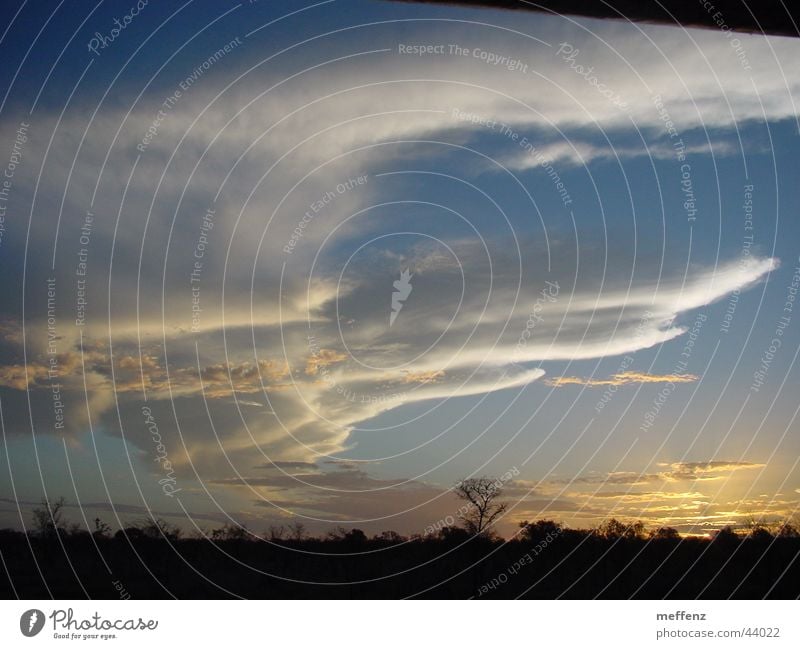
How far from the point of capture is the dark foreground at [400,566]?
20250 mm

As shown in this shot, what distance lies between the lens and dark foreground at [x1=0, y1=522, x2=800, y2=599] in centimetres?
2025

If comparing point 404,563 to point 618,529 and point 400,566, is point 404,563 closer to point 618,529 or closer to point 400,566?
point 400,566

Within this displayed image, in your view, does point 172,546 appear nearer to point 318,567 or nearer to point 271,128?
point 318,567

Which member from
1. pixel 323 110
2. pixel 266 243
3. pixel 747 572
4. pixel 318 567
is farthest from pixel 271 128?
pixel 747 572

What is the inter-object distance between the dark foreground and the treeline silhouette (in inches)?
1.7

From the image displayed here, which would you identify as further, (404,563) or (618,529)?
(618,529)

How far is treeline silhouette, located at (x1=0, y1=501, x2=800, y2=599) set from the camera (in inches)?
797

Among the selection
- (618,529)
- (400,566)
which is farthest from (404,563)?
(618,529)

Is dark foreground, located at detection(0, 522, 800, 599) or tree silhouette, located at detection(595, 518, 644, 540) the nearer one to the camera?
dark foreground, located at detection(0, 522, 800, 599)

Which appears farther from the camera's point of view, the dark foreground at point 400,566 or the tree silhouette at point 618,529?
the tree silhouette at point 618,529

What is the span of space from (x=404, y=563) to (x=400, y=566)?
0.14 meters

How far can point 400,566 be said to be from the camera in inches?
982

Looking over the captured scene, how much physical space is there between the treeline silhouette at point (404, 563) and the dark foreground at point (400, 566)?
44 mm
